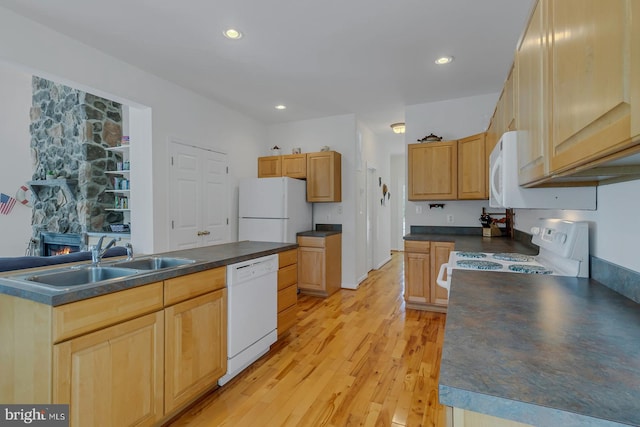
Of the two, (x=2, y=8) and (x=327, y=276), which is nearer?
(x=2, y=8)

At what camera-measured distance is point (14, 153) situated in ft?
16.4

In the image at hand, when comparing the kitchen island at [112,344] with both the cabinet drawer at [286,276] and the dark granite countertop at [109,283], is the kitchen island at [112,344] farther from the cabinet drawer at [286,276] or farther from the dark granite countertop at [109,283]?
the cabinet drawer at [286,276]

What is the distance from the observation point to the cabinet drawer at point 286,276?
2.76 metres

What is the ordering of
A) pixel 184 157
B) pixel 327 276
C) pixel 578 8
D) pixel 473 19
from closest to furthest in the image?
pixel 578 8, pixel 473 19, pixel 184 157, pixel 327 276

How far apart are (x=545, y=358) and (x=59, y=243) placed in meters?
5.87

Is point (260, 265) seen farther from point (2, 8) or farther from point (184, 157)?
point (2, 8)

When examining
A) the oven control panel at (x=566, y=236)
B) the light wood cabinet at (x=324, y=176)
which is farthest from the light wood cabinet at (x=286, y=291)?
the oven control panel at (x=566, y=236)

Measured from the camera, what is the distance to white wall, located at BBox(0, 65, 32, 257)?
4.92m

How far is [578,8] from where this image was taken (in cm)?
72

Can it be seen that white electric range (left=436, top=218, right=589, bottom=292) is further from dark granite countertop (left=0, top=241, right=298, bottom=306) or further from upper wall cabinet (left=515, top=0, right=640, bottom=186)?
dark granite countertop (left=0, top=241, right=298, bottom=306)

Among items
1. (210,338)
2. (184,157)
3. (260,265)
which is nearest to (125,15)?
(184,157)

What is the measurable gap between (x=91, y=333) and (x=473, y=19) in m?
3.13

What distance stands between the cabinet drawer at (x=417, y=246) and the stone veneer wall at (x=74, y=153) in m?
4.15

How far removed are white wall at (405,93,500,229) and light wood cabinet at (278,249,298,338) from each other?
206cm
